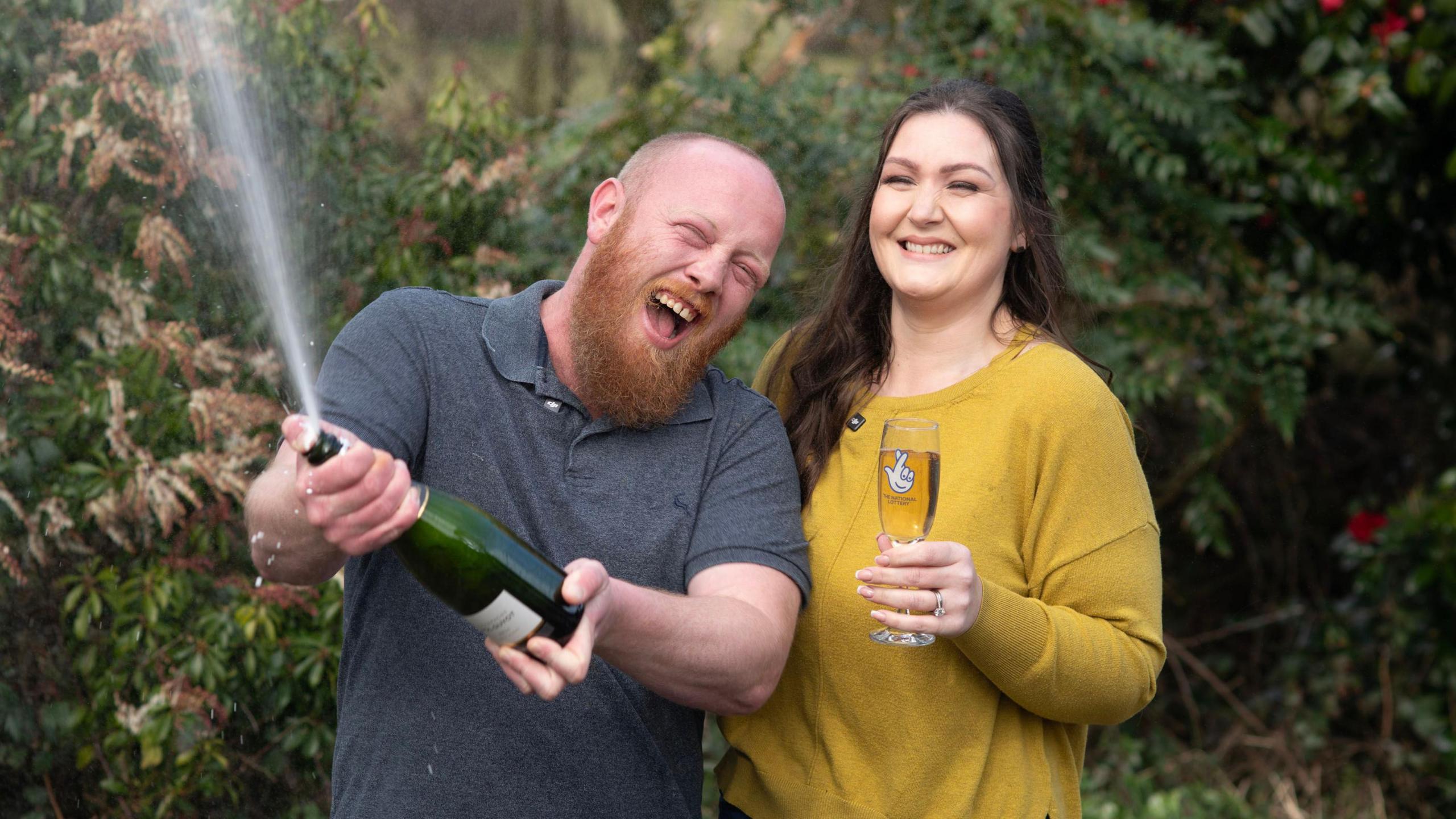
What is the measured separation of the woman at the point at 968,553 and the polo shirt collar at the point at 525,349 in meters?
0.29

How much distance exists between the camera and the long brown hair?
2.54m

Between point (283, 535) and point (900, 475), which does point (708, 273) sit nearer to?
point (900, 475)

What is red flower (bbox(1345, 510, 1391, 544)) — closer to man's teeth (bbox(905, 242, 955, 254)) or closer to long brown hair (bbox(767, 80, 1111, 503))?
long brown hair (bbox(767, 80, 1111, 503))

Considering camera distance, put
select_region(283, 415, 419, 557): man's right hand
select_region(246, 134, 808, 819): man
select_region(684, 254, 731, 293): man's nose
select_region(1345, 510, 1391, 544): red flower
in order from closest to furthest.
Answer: select_region(283, 415, 419, 557): man's right hand → select_region(246, 134, 808, 819): man → select_region(684, 254, 731, 293): man's nose → select_region(1345, 510, 1391, 544): red flower

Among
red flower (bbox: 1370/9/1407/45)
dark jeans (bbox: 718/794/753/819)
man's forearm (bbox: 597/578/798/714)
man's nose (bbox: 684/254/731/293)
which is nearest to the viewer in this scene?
man's forearm (bbox: 597/578/798/714)

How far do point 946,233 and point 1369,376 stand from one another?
4.04 metres

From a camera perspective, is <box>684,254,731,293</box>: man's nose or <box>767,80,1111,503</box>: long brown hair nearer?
<box>684,254,731,293</box>: man's nose

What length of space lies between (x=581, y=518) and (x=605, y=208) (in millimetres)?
693

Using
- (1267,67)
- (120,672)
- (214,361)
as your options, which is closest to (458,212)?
(214,361)

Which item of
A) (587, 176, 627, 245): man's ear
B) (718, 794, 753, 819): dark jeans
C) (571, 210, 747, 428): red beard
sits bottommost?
(718, 794, 753, 819): dark jeans

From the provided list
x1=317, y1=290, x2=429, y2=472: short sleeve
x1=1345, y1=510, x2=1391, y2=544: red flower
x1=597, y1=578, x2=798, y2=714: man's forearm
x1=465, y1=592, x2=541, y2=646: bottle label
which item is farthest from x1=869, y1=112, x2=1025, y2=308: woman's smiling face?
x1=1345, y1=510, x2=1391, y2=544: red flower

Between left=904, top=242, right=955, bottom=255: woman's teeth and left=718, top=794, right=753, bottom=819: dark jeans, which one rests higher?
left=904, top=242, right=955, bottom=255: woman's teeth

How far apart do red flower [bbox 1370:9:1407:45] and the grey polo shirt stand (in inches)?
135

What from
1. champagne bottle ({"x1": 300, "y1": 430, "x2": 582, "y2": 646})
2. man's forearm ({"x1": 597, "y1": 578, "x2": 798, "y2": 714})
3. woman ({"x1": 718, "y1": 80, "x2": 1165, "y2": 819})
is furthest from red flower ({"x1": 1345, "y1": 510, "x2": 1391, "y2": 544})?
champagne bottle ({"x1": 300, "y1": 430, "x2": 582, "y2": 646})
